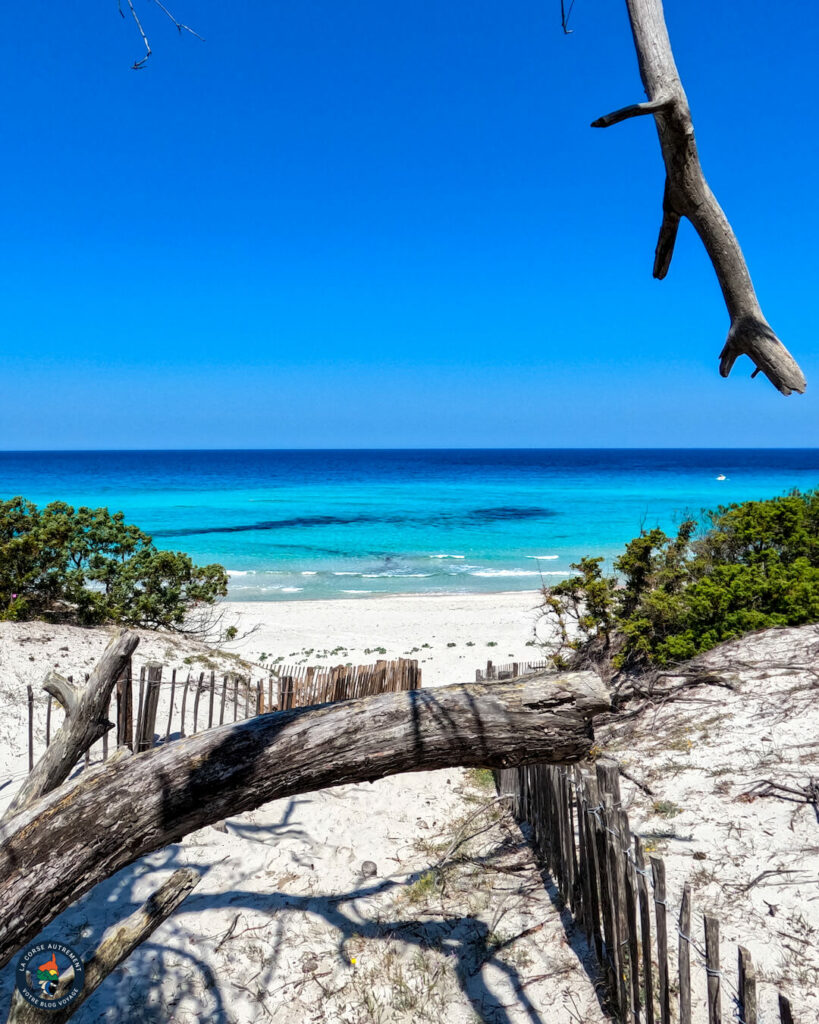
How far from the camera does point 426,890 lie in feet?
14.3

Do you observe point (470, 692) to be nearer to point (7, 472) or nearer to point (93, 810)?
point (93, 810)

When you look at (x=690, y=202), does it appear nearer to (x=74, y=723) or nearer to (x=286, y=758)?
(x=286, y=758)

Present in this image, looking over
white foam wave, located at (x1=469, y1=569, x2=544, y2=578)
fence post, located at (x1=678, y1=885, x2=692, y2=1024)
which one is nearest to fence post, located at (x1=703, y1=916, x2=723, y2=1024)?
fence post, located at (x1=678, y1=885, x2=692, y2=1024)

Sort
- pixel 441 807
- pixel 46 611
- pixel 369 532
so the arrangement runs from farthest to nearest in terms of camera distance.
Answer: pixel 369 532 < pixel 46 611 < pixel 441 807

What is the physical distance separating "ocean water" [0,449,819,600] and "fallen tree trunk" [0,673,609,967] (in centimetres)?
1129

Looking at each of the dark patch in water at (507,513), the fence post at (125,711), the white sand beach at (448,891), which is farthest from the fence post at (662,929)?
the dark patch in water at (507,513)

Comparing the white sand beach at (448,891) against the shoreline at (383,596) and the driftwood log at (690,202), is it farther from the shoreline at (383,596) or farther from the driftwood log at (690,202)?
the shoreline at (383,596)

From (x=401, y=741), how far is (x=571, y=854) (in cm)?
190

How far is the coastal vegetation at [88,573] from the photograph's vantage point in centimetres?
1107

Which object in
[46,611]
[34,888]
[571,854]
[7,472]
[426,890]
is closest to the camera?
[34,888]

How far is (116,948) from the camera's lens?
7.63 feet

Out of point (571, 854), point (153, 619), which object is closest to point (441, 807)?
point (571, 854)

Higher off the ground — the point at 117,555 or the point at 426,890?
the point at 117,555

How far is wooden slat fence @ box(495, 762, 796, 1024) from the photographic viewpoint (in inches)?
99.7
